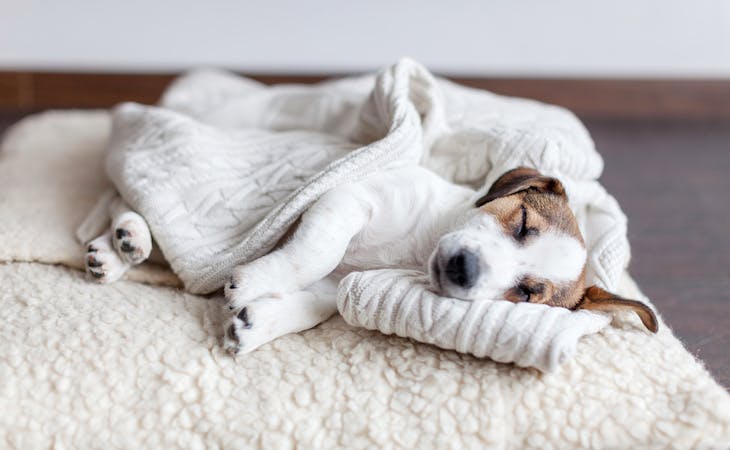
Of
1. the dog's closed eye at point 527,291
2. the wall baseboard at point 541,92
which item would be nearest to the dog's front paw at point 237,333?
the dog's closed eye at point 527,291

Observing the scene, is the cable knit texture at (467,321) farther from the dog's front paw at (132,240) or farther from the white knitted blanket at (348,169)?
the dog's front paw at (132,240)

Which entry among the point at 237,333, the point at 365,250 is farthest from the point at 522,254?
the point at 237,333

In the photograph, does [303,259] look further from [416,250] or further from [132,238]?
[132,238]

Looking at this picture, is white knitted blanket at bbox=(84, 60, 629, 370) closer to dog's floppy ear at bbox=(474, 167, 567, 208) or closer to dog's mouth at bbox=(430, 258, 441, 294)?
dog's mouth at bbox=(430, 258, 441, 294)

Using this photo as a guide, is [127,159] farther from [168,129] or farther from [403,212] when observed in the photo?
[403,212]

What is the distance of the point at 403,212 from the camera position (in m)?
1.79

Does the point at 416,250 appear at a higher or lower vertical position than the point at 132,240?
higher

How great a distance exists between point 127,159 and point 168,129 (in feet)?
0.49

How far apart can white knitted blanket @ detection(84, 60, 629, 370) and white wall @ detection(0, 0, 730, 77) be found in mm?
1560

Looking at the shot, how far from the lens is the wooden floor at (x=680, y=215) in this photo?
212cm

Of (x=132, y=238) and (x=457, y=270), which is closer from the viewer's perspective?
(x=457, y=270)

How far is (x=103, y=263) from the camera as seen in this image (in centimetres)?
183

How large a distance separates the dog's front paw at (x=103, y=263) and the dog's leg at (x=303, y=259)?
41 centimetres

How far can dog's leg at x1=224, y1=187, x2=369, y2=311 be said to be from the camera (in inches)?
63.4
